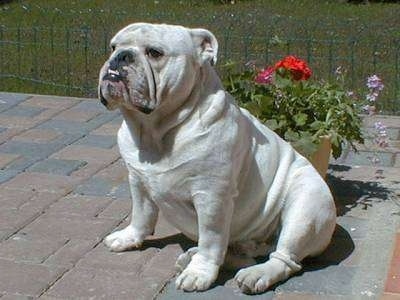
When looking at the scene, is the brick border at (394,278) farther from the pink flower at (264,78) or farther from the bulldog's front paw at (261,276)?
the pink flower at (264,78)

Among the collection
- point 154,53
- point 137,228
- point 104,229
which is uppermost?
point 154,53

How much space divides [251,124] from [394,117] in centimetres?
334

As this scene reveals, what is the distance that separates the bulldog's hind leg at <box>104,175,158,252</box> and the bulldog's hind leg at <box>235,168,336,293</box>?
1.95 feet

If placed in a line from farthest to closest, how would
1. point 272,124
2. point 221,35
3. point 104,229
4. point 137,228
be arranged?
point 221,35
point 272,124
point 104,229
point 137,228

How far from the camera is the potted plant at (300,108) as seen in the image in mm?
5078

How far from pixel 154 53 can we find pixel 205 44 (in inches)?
9.7

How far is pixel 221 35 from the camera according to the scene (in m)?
9.99

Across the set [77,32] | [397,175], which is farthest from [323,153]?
[77,32]

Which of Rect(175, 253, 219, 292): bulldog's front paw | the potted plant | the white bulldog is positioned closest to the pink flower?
the potted plant

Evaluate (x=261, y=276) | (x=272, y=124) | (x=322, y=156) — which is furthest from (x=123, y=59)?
(x=322, y=156)

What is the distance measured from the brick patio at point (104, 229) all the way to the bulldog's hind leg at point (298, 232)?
0.23 ft

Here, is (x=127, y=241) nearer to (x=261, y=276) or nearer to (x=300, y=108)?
(x=261, y=276)

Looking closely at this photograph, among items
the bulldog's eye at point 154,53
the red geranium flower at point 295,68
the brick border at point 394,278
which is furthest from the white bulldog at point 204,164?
the red geranium flower at point 295,68

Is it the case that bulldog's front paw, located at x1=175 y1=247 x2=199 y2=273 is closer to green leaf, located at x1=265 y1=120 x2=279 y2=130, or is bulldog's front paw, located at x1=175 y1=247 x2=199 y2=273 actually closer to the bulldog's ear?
the bulldog's ear
